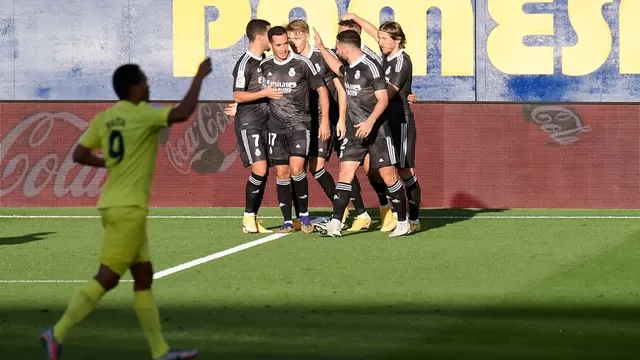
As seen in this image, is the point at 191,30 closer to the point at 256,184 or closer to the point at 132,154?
the point at 256,184

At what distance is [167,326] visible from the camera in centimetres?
931

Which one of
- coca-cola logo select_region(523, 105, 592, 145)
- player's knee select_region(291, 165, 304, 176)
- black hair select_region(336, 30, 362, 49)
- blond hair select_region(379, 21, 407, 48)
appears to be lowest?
player's knee select_region(291, 165, 304, 176)

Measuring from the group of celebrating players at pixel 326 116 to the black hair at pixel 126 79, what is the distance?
24.7ft

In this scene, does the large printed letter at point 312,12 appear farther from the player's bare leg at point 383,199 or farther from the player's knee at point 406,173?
the player's knee at point 406,173

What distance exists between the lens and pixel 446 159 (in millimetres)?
21891

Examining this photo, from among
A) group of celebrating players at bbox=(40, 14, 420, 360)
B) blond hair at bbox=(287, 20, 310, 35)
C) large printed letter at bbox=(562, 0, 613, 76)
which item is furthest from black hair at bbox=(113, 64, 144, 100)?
large printed letter at bbox=(562, 0, 613, 76)

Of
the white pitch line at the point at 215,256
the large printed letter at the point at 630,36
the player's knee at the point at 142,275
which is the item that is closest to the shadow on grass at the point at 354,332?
the player's knee at the point at 142,275

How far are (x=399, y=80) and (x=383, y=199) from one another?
5.48ft

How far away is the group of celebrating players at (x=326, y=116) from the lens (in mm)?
15766

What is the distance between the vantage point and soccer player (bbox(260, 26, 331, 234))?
16188mm

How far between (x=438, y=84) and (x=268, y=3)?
3.62 m

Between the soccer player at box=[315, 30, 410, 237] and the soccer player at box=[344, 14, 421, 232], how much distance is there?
15.6 inches

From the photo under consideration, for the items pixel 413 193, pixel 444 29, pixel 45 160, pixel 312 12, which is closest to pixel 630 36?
pixel 444 29

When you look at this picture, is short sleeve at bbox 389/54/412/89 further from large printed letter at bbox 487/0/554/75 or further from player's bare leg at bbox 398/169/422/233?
large printed letter at bbox 487/0/554/75
